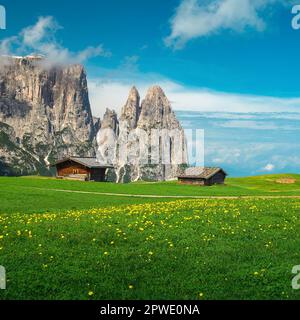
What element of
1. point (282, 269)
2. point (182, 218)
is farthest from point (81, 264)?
point (182, 218)

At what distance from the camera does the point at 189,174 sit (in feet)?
347

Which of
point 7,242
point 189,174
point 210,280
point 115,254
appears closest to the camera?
point 210,280

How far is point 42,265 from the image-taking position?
519 inches

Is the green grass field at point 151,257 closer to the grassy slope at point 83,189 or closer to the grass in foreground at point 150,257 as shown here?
the grass in foreground at point 150,257

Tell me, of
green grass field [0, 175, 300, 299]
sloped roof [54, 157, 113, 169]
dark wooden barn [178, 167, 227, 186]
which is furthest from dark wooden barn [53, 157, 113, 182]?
green grass field [0, 175, 300, 299]

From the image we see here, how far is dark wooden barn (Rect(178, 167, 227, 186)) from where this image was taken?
102688 mm

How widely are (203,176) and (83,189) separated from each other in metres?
45.2

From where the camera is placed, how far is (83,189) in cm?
6375

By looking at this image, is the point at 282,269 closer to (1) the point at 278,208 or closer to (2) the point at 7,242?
(2) the point at 7,242

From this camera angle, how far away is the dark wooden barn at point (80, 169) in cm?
9638

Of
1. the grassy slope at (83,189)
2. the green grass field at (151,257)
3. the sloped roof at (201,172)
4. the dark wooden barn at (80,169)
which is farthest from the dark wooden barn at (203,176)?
the green grass field at (151,257)

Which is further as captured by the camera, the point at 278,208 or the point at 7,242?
the point at 278,208
